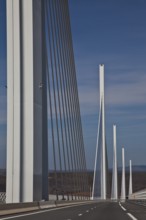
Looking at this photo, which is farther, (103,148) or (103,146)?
(103,146)

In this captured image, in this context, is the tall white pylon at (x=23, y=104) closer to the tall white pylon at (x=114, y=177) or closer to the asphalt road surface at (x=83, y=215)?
the asphalt road surface at (x=83, y=215)

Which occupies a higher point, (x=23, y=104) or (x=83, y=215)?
(x=23, y=104)

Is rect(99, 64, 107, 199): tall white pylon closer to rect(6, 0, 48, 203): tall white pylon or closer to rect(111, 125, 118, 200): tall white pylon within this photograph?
rect(111, 125, 118, 200): tall white pylon

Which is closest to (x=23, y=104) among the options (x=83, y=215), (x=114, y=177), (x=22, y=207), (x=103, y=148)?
(x=22, y=207)

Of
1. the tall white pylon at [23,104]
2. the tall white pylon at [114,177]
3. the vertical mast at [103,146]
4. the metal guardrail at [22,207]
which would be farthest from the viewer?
the tall white pylon at [114,177]

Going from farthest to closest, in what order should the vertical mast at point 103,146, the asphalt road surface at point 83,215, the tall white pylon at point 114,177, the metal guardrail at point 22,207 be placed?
the tall white pylon at point 114,177
the vertical mast at point 103,146
the metal guardrail at point 22,207
the asphalt road surface at point 83,215

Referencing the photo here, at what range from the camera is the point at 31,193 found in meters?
28.4

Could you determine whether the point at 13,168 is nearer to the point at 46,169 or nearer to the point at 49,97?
the point at 46,169

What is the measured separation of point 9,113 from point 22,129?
4.06ft

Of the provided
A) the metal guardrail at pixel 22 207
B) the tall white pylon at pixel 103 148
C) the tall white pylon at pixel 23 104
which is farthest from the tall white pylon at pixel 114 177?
the tall white pylon at pixel 23 104

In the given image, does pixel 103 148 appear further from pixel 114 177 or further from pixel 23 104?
pixel 23 104

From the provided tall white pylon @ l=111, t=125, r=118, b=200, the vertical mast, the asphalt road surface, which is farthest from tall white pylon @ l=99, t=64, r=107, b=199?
the asphalt road surface

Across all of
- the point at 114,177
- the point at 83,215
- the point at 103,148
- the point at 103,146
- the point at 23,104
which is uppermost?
the point at 23,104

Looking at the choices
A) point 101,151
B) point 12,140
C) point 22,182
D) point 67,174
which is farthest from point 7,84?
point 101,151
